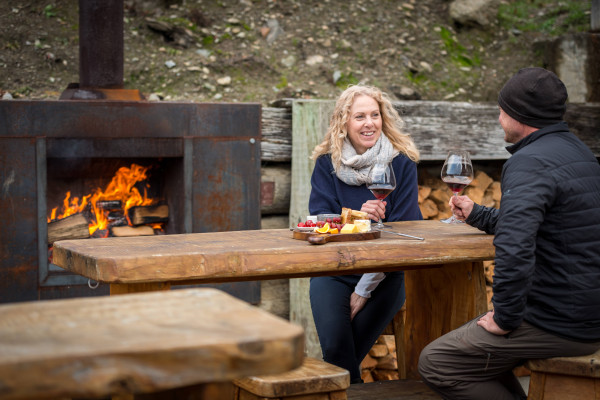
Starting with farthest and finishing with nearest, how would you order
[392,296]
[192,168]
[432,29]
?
[432,29] → [192,168] → [392,296]

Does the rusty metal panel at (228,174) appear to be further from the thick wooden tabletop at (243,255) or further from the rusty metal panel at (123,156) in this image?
the thick wooden tabletop at (243,255)

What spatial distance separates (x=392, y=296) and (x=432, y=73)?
3.44m

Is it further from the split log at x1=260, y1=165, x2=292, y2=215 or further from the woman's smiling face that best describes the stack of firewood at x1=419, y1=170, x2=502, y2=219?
the woman's smiling face

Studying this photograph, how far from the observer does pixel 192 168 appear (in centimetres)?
523

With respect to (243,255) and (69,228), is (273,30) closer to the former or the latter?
(69,228)

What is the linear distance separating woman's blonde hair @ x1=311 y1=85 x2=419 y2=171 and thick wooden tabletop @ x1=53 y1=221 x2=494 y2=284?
2.98ft

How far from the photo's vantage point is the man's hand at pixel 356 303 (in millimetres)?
4344

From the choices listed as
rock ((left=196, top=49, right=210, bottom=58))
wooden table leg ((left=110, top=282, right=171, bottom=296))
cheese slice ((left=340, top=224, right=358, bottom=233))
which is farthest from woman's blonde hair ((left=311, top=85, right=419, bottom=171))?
rock ((left=196, top=49, right=210, bottom=58))

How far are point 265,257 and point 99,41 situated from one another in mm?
2602

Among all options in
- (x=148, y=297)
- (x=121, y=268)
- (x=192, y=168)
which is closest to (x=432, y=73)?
(x=192, y=168)

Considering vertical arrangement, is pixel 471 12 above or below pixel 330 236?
above

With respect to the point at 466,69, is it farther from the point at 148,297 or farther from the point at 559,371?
the point at 148,297

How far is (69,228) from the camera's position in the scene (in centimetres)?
514

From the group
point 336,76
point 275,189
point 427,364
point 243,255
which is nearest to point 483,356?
point 427,364
